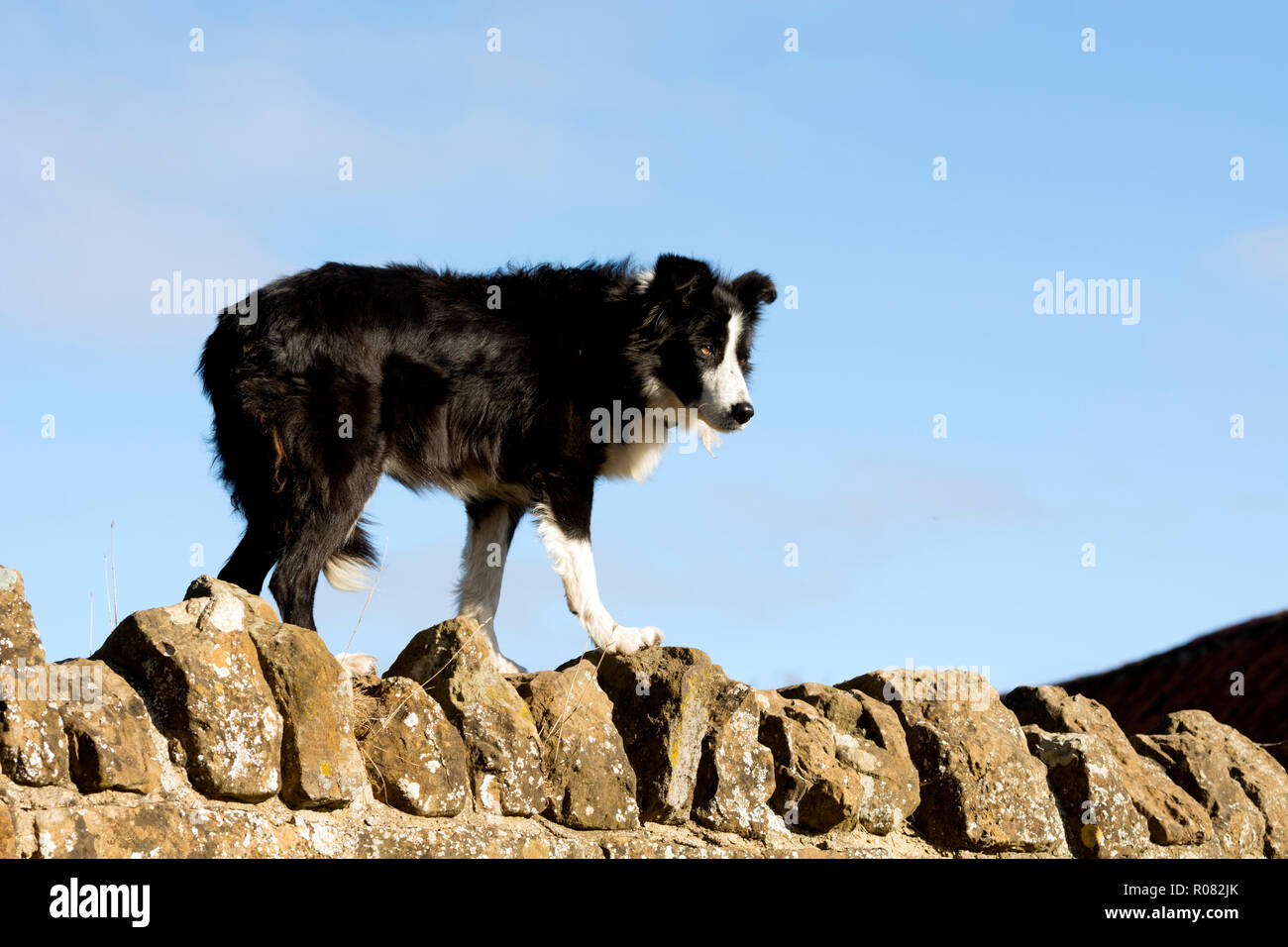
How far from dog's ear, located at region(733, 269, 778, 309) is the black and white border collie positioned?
0.01 m

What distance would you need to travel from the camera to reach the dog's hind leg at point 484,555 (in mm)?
5668

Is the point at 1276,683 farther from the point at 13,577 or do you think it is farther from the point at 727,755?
the point at 13,577

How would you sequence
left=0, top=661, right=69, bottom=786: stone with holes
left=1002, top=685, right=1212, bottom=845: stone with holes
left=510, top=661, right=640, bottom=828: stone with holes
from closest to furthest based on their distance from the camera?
1. left=0, top=661, right=69, bottom=786: stone with holes
2. left=510, top=661, right=640, bottom=828: stone with holes
3. left=1002, top=685, right=1212, bottom=845: stone with holes

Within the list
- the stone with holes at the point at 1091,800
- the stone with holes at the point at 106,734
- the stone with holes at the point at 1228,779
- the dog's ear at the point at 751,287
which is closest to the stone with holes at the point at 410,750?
the stone with holes at the point at 106,734

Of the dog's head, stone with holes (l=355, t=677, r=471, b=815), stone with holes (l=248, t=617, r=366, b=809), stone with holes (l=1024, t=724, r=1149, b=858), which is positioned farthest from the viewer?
the dog's head

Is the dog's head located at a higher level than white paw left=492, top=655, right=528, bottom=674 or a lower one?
higher

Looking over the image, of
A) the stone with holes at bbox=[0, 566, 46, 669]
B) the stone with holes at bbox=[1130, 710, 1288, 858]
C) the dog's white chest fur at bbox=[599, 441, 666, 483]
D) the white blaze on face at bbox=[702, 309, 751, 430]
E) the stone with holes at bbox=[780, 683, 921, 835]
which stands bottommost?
the stone with holes at bbox=[1130, 710, 1288, 858]

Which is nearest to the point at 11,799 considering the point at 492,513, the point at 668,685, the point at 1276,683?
the point at 668,685

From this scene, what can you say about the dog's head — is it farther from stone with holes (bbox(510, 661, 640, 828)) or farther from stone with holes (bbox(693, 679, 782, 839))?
stone with holes (bbox(510, 661, 640, 828))

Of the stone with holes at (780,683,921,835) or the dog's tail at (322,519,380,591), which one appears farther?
the dog's tail at (322,519,380,591)

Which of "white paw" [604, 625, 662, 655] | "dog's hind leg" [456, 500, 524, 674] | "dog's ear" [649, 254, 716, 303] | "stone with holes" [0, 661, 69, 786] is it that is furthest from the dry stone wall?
"dog's ear" [649, 254, 716, 303]

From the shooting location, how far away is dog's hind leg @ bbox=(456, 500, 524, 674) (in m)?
5.67

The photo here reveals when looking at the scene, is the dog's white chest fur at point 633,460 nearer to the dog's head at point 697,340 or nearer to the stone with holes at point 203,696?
the dog's head at point 697,340

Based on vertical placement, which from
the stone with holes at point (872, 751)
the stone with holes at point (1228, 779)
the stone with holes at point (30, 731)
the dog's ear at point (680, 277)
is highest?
the dog's ear at point (680, 277)
